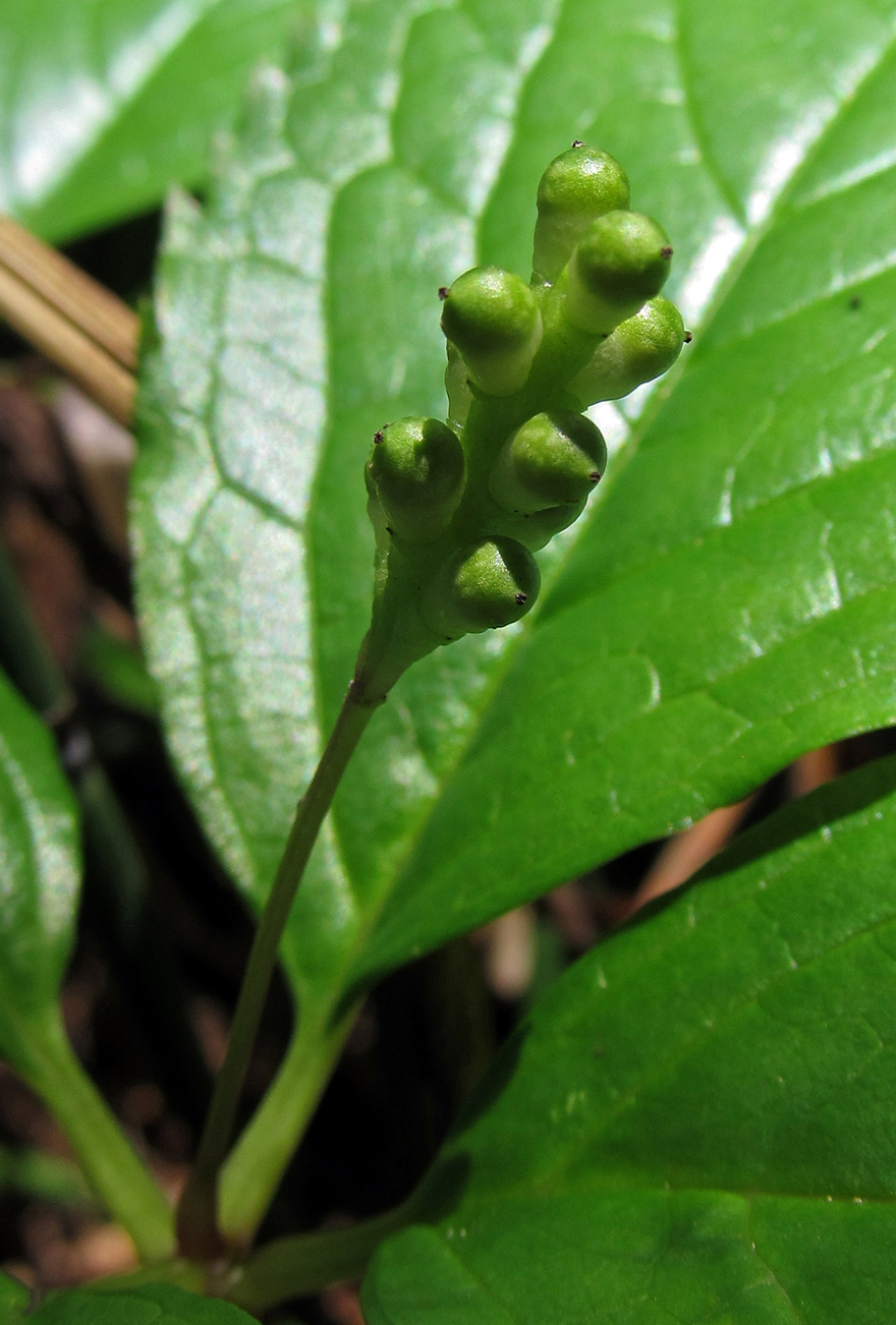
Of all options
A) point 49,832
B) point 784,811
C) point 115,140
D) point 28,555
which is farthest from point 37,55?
point 784,811

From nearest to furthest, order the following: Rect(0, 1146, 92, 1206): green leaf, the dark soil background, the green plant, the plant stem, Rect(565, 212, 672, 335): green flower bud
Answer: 1. Rect(565, 212, 672, 335): green flower bud
2. the plant stem
3. the green plant
4. the dark soil background
5. Rect(0, 1146, 92, 1206): green leaf

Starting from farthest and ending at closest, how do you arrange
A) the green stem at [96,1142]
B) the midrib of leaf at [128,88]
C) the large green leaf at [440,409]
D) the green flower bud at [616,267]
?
the midrib of leaf at [128,88] → the green stem at [96,1142] → the large green leaf at [440,409] → the green flower bud at [616,267]

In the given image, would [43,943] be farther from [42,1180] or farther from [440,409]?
[42,1180]

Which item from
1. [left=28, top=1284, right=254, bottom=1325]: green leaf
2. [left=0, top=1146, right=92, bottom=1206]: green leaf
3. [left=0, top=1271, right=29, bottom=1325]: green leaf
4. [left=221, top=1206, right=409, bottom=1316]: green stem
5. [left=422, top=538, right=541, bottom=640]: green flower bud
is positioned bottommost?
[left=0, top=1146, right=92, bottom=1206]: green leaf

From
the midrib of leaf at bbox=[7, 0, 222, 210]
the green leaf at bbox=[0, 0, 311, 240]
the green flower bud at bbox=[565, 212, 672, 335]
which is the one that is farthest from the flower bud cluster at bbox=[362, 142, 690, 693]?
the midrib of leaf at bbox=[7, 0, 222, 210]

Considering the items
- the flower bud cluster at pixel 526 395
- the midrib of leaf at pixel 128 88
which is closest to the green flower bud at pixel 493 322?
the flower bud cluster at pixel 526 395

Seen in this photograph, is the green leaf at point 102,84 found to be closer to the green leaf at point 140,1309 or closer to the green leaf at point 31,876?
the green leaf at point 31,876

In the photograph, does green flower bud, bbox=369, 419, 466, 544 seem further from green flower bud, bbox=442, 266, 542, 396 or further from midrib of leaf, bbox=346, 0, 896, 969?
midrib of leaf, bbox=346, 0, 896, 969

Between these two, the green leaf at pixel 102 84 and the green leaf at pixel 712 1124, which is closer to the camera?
the green leaf at pixel 712 1124
